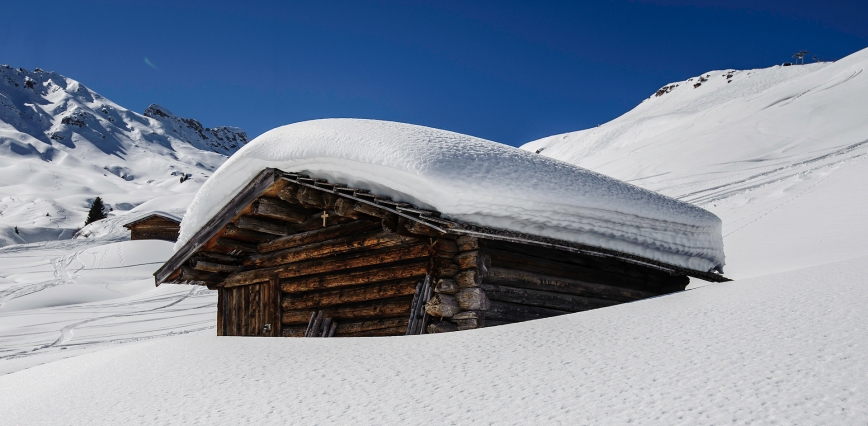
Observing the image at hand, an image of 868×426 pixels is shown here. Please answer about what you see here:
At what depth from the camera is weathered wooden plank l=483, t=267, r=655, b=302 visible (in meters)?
5.71

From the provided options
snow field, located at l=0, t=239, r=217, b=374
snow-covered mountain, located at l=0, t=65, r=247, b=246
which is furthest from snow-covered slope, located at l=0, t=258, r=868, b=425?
snow-covered mountain, located at l=0, t=65, r=247, b=246

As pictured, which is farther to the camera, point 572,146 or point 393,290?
point 572,146

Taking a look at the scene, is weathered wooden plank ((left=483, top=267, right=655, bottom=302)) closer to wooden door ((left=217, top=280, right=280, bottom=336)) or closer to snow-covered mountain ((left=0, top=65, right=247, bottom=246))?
wooden door ((left=217, top=280, right=280, bottom=336))

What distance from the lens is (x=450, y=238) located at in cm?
551

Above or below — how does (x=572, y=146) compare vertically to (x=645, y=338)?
above

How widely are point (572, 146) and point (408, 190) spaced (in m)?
49.6

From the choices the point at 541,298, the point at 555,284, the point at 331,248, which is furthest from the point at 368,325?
the point at 555,284

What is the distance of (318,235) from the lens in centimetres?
716

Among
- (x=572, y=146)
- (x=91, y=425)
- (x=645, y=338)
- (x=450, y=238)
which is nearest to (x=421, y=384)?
(x=645, y=338)

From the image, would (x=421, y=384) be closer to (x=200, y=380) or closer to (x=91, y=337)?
(x=200, y=380)

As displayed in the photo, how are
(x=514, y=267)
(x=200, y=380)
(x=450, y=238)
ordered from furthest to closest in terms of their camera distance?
(x=514, y=267), (x=450, y=238), (x=200, y=380)

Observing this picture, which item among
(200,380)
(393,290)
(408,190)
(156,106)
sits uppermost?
(156,106)

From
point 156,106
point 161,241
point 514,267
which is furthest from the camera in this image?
point 156,106

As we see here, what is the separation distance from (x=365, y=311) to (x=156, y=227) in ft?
94.2
